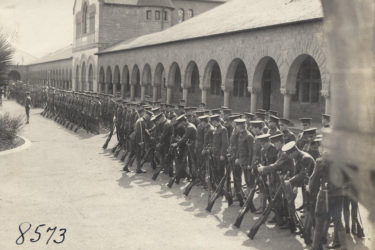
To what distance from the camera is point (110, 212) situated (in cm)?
791

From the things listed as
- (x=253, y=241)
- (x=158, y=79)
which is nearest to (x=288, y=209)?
(x=253, y=241)

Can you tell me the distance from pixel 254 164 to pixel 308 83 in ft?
41.0

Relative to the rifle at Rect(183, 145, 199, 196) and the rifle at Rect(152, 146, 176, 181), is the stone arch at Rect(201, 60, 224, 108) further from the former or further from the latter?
the rifle at Rect(183, 145, 199, 196)

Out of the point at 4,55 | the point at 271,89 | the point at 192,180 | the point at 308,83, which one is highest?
the point at 4,55

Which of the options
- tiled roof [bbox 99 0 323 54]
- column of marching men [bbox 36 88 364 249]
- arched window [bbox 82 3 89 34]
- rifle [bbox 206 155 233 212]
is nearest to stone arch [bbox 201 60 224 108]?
tiled roof [bbox 99 0 323 54]

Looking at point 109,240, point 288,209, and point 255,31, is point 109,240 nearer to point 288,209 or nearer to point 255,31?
point 288,209

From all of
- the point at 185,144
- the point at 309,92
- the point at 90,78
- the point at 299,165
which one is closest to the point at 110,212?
the point at 185,144

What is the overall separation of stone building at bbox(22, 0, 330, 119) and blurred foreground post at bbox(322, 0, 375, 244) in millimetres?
4948

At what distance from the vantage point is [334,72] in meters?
1.77

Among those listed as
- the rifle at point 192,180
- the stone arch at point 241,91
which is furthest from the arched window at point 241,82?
the rifle at point 192,180

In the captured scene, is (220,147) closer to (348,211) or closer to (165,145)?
(165,145)

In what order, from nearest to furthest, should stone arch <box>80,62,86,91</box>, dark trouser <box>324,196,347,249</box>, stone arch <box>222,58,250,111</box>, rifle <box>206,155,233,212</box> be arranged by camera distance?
dark trouser <box>324,196,347,249</box>, rifle <box>206,155,233,212</box>, stone arch <box>222,58,250,111</box>, stone arch <box>80,62,86,91</box>

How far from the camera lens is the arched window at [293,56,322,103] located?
727 inches

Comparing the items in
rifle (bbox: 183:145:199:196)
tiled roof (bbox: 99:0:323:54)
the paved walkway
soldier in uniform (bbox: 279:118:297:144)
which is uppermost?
tiled roof (bbox: 99:0:323:54)
